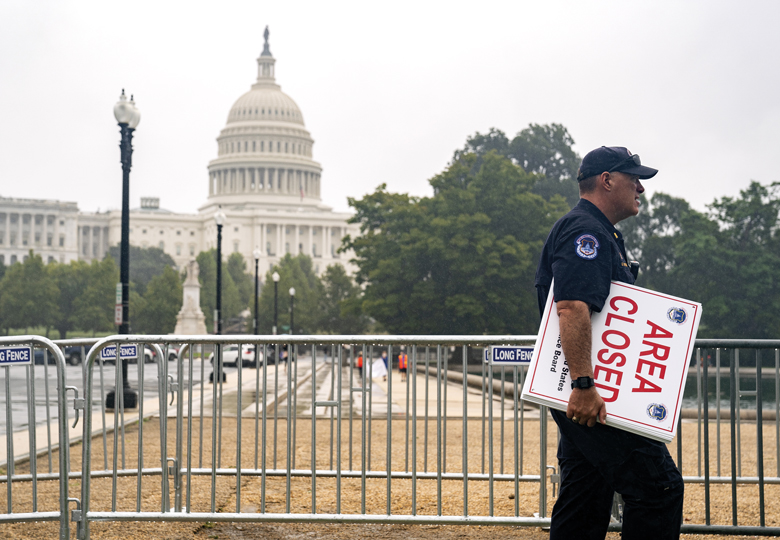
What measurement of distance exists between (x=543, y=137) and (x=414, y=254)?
3745 cm

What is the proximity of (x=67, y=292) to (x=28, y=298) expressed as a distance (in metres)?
4.68

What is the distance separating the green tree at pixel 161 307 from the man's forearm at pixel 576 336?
84.7 metres

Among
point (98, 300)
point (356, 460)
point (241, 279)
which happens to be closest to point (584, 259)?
point (356, 460)

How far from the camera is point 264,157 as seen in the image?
155500 millimetres

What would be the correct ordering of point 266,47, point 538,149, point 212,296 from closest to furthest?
1. point 538,149
2. point 212,296
3. point 266,47

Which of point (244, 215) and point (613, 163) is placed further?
point (244, 215)

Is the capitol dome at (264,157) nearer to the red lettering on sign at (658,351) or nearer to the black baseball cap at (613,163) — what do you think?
the black baseball cap at (613,163)

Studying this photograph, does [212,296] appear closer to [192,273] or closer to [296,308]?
[296,308]

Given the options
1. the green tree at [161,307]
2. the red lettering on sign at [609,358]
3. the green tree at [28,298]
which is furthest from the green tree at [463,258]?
the green tree at [28,298]

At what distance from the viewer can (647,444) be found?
4.23 meters

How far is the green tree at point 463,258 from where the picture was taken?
49719mm

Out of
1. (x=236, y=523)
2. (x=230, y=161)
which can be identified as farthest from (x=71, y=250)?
(x=236, y=523)

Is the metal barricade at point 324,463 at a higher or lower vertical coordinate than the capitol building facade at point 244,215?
lower

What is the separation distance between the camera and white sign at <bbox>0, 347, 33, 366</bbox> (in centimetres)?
659
